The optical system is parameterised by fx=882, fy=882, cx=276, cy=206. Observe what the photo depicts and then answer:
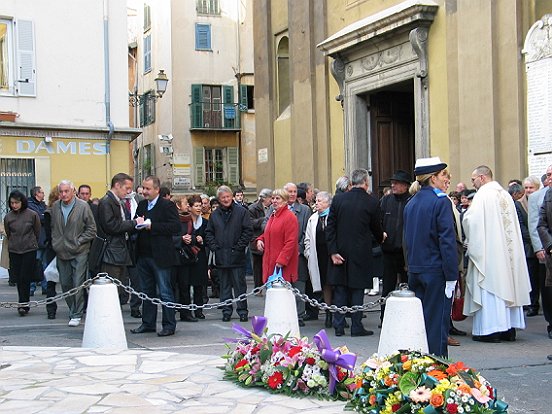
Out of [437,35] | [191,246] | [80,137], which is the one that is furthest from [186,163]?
[191,246]

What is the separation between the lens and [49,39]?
2236 cm

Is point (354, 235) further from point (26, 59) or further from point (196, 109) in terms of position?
point (196, 109)

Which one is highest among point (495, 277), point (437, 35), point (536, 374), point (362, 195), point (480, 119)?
point (437, 35)

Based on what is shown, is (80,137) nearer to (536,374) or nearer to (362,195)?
(362,195)

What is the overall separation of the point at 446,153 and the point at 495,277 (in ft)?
24.0

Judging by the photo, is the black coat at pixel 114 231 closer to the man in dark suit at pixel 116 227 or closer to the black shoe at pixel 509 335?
the man in dark suit at pixel 116 227

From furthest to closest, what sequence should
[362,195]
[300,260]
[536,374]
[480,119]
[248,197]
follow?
[248,197] → [480,119] → [300,260] → [362,195] → [536,374]

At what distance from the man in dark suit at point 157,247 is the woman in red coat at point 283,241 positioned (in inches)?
51.8

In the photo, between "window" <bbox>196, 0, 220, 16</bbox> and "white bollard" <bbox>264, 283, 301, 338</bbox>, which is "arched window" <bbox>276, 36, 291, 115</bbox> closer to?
"white bollard" <bbox>264, 283, 301, 338</bbox>

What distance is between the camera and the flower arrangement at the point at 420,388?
535 centimetres

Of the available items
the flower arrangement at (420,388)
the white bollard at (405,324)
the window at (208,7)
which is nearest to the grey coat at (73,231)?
the white bollard at (405,324)

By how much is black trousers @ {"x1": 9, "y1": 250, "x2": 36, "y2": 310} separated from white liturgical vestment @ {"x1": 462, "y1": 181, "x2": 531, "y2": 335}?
21.2 ft

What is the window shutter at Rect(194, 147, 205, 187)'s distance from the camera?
42.9 m

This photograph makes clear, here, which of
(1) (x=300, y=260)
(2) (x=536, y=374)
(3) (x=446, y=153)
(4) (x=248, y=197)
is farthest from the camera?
(4) (x=248, y=197)
